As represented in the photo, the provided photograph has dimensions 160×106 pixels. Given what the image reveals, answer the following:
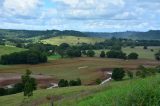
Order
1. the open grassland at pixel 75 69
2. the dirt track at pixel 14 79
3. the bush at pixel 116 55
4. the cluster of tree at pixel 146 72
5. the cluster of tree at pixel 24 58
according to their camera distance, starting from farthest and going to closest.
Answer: the bush at pixel 116 55, the cluster of tree at pixel 24 58, the open grassland at pixel 75 69, the dirt track at pixel 14 79, the cluster of tree at pixel 146 72

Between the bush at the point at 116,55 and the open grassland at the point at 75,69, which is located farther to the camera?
the bush at the point at 116,55

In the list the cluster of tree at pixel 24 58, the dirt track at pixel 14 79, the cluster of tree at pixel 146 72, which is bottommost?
the dirt track at pixel 14 79

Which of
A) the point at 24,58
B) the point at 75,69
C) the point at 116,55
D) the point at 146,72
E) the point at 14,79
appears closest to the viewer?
the point at 146,72

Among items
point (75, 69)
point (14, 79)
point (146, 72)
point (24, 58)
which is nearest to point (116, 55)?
point (24, 58)

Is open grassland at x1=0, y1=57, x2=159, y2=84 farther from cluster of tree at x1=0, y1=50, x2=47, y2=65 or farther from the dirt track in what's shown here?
cluster of tree at x1=0, y1=50, x2=47, y2=65

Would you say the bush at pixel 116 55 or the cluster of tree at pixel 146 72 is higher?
the cluster of tree at pixel 146 72

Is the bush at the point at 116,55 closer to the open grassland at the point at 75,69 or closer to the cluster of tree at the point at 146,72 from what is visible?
the open grassland at the point at 75,69

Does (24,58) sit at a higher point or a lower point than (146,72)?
lower

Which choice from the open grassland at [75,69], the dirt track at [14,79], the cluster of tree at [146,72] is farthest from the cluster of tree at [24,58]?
the cluster of tree at [146,72]

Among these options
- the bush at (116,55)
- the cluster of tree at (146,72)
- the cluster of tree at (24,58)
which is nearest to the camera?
the cluster of tree at (146,72)

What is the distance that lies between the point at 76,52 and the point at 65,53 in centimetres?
1106

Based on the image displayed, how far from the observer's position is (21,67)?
440ft

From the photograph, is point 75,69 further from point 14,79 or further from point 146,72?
point 146,72

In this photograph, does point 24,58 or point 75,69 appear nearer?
point 75,69
